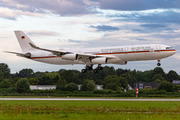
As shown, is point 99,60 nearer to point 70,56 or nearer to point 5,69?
point 70,56

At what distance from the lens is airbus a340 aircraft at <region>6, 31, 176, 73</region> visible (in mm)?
51938

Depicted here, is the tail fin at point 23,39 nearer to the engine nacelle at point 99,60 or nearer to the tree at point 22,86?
the engine nacelle at point 99,60

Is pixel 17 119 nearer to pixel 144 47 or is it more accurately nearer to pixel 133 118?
pixel 133 118

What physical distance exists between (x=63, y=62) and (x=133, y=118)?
3856cm

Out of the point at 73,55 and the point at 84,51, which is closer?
the point at 73,55

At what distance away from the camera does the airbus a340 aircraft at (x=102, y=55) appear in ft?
170

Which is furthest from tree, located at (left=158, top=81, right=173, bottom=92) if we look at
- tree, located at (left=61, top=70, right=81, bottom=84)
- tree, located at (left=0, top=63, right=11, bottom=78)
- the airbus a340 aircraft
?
tree, located at (left=0, top=63, right=11, bottom=78)

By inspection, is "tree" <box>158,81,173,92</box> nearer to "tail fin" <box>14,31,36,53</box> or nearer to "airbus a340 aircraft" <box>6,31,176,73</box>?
"airbus a340 aircraft" <box>6,31,176,73</box>

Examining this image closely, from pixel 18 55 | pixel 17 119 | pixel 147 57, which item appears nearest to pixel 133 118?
pixel 17 119

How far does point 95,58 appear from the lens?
5622 centimetres

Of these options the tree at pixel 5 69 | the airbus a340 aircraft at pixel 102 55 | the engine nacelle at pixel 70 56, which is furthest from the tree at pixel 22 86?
the tree at pixel 5 69

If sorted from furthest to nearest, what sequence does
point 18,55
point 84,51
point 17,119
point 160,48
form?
1. point 18,55
2. point 84,51
3. point 160,48
4. point 17,119

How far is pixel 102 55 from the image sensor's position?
55938mm

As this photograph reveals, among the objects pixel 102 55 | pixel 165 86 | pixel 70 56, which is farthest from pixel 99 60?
pixel 165 86
